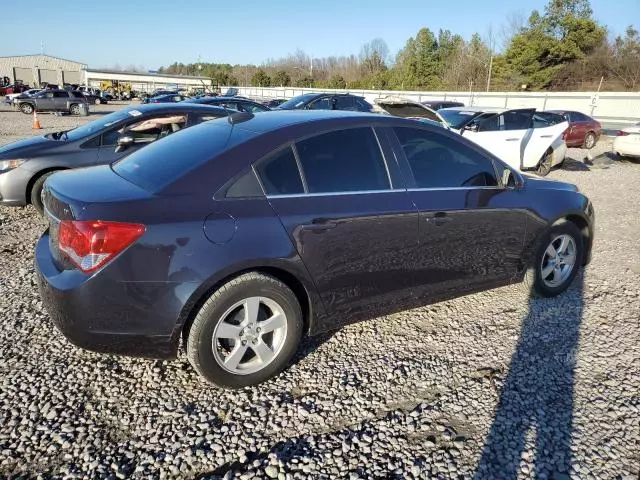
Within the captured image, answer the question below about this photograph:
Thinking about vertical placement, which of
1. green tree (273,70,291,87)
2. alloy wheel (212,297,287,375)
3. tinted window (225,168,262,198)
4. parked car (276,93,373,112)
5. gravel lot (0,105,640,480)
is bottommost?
gravel lot (0,105,640,480)

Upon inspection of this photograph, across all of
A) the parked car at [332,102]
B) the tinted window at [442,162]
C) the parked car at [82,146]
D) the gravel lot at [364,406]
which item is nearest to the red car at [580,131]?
the parked car at [332,102]

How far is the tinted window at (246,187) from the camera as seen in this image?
2666 millimetres

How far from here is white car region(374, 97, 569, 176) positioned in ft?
32.4

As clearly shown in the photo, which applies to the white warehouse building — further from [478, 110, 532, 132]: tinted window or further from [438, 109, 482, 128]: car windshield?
[478, 110, 532, 132]: tinted window

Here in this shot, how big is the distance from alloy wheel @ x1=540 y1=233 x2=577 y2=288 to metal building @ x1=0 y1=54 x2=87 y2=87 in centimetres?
8351

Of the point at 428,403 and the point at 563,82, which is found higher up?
the point at 563,82

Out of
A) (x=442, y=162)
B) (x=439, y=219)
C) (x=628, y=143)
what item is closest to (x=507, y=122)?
(x=628, y=143)

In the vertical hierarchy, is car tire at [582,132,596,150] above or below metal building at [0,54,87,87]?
below

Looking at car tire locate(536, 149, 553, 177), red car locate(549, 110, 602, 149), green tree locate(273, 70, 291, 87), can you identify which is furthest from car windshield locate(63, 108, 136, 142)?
green tree locate(273, 70, 291, 87)

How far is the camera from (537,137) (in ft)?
34.0

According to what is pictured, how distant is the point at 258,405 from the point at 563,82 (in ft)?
188

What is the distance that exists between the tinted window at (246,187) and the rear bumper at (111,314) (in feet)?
2.23

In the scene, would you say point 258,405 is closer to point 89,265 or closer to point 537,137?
point 89,265

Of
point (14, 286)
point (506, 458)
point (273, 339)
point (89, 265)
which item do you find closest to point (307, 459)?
point (273, 339)
